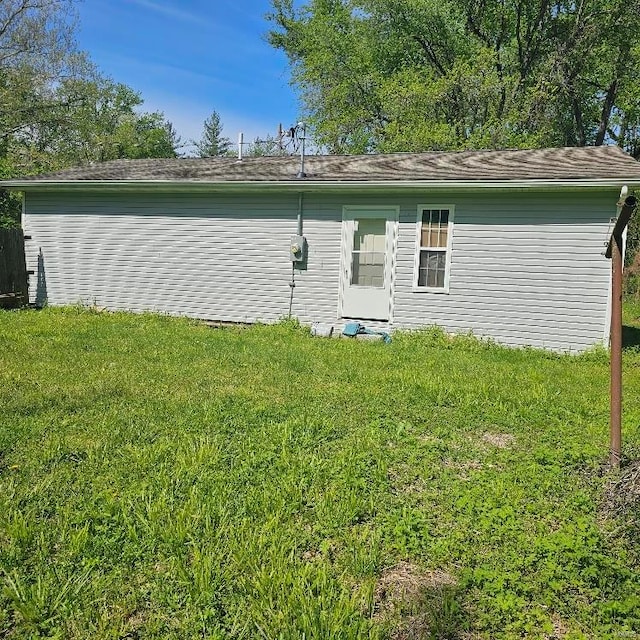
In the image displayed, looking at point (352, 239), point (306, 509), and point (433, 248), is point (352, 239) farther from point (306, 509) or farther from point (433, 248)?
point (306, 509)

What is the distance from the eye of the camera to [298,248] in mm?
9414

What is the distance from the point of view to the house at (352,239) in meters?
8.15

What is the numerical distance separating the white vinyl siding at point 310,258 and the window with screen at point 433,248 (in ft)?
0.39

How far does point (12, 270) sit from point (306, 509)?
34.1 ft

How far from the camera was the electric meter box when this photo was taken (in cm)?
943

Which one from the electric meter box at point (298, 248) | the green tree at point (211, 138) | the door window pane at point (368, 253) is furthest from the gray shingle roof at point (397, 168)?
the green tree at point (211, 138)

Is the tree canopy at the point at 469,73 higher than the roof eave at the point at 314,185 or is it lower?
higher

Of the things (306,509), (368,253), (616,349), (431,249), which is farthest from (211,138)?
(306,509)

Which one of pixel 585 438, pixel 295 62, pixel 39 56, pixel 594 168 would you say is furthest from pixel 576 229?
pixel 39 56

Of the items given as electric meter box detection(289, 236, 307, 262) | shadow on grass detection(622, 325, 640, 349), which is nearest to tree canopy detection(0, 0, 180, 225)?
electric meter box detection(289, 236, 307, 262)

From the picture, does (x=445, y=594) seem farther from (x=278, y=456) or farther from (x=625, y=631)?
(x=278, y=456)

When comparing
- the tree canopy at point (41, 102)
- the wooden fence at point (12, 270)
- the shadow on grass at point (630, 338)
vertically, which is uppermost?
the tree canopy at point (41, 102)

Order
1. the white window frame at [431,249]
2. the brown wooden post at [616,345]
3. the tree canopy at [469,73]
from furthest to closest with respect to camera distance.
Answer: the tree canopy at [469,73] < the white window frame at [431,249] < the brown wooden post at [616,345]

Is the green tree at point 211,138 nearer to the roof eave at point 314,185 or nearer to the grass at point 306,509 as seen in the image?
the roof eave at point 314,185
